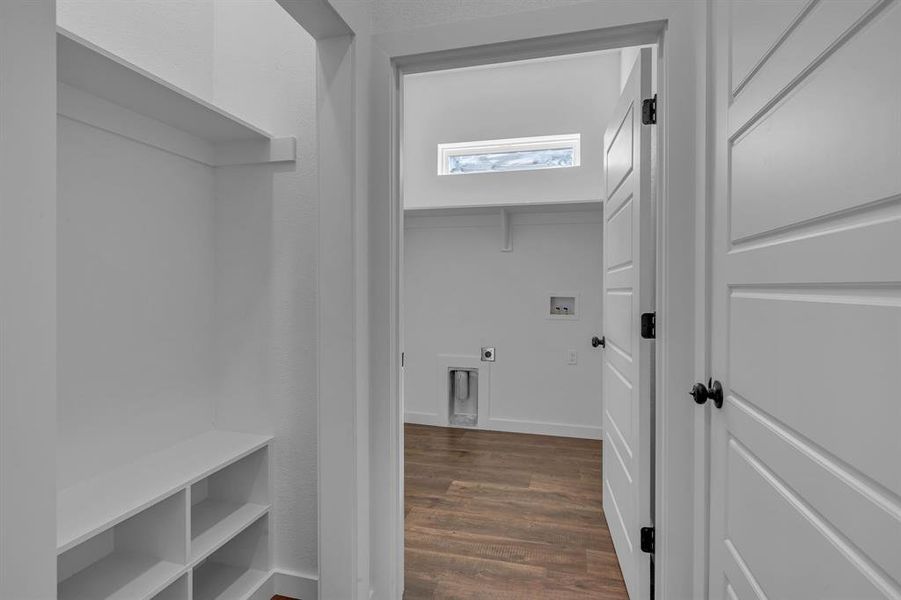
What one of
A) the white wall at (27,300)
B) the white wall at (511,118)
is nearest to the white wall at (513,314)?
the white wall at (511,118)

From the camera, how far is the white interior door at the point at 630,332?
1.48 m

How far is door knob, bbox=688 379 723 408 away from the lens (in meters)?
1.13

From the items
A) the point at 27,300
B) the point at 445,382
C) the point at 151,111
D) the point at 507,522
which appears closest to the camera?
the point at 27,300

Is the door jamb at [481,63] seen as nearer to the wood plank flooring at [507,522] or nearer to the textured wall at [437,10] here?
the textured wall at [437,10]

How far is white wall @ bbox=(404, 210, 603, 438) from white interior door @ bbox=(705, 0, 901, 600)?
89.6 inches

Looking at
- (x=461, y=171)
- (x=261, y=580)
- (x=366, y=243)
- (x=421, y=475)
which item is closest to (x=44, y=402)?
(x=366, y=243)

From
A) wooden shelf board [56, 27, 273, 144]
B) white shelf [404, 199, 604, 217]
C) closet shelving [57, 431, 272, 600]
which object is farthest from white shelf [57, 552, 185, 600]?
white shelf [404, 199, 604, 217]

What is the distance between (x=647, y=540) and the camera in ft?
4.77

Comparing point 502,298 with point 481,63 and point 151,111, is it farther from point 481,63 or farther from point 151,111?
point 151,111

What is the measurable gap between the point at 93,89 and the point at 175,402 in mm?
1038

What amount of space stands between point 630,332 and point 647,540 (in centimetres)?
69

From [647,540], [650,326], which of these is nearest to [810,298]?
[650,326]

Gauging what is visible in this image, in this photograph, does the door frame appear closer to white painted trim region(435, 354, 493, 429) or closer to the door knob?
the door knob

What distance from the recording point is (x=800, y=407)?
79 cm
